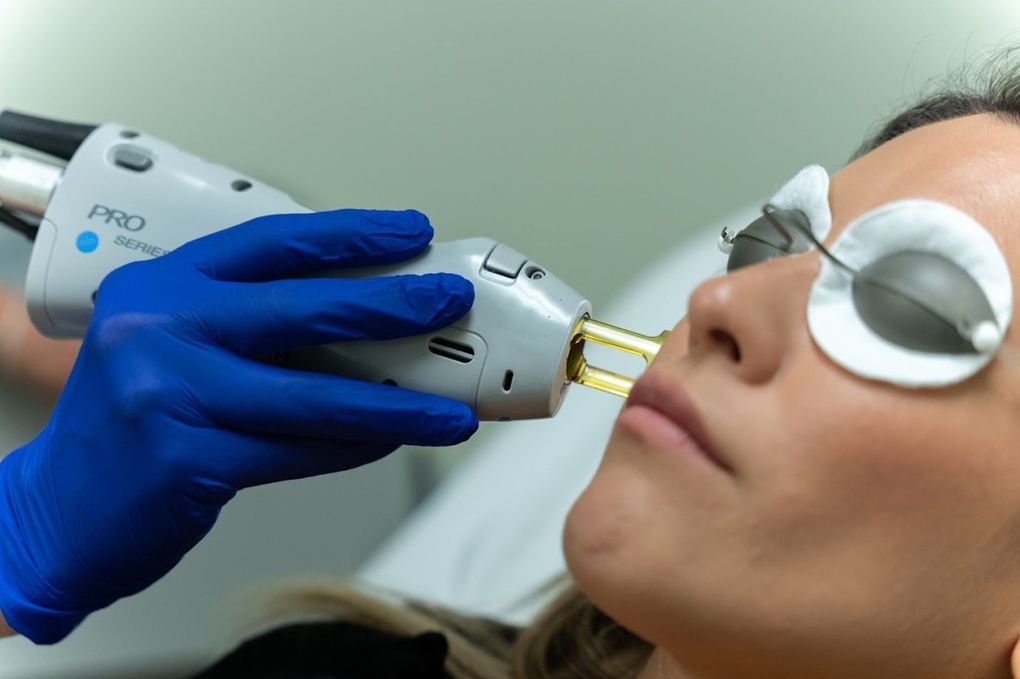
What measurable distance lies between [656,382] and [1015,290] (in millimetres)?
232

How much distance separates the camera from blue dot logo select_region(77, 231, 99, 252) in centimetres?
93

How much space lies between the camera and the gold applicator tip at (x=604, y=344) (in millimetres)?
819

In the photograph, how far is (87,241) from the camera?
3.07 feet

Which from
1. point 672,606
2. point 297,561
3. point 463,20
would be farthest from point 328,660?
point 463,20

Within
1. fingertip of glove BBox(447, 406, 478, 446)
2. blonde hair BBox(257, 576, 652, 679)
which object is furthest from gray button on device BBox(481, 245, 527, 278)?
blonde hair BBox(257, 576, 652, 679)

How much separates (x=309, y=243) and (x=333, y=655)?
49cm

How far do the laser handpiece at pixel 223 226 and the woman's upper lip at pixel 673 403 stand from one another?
12cm

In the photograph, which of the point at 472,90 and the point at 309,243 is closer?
the point at 309,243

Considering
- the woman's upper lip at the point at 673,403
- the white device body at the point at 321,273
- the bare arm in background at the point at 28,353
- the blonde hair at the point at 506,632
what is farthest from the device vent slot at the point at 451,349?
the bare arm in background at the point at 28,353

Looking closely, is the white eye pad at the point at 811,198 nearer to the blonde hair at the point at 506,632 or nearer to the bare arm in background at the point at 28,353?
the blonde hair at the point at 506,632

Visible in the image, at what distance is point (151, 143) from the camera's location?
972 millimetres

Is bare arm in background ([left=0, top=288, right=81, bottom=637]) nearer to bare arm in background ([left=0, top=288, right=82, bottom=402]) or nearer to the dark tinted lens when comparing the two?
bare arm in background ([left=0, top=288, right=82, bottom=402])

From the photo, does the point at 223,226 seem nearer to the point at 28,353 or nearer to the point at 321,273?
the point at 321,273

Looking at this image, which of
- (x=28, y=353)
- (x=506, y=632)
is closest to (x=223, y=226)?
(x=28, y=353)
